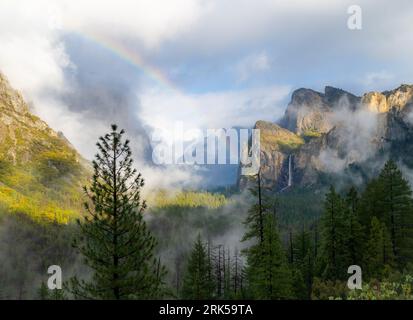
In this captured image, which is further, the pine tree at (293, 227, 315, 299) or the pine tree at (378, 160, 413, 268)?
the pine tree at (293, 227, 315, 299)

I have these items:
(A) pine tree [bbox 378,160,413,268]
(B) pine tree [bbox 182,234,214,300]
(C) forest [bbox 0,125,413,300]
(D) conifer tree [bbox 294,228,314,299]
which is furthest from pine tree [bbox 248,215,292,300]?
(D) conifer tree [bbox 294,228,314,299]

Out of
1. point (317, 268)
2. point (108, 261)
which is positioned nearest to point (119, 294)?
point (108, 261)

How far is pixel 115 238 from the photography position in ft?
84.1

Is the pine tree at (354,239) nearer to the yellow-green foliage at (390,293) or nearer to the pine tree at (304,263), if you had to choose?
the pine tree at (304,263)

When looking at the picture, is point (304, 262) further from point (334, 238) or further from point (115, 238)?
point (115, 238)

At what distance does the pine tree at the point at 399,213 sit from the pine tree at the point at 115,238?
2827 cm

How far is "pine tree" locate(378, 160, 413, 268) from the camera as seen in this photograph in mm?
43938

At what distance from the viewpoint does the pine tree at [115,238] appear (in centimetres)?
2495

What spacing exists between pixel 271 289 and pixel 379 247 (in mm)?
12130

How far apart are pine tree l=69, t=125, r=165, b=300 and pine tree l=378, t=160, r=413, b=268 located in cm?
2827

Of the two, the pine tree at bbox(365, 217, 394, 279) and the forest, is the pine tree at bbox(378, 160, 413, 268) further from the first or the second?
the pine tree at bbox(365, 217, 394, 279)

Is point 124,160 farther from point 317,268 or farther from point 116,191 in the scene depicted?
point 317,268

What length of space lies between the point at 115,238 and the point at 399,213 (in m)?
31.0
